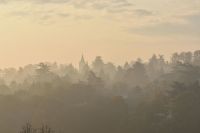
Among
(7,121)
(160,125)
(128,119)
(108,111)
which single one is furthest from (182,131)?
(7,121)

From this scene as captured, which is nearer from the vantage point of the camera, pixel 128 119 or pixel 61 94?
pixel 128 119

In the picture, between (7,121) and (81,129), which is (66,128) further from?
(7,121)

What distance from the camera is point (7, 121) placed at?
336 ft

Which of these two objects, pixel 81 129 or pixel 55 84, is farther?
pixel 55 84

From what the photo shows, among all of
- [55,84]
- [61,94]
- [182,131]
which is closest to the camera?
[182,131]

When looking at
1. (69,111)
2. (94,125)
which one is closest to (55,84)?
(69,111)

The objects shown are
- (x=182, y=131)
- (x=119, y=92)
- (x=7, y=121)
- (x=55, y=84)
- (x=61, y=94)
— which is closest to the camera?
(x=182, y=131)

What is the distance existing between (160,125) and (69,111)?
65.9ft

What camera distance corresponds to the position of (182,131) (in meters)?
93.2

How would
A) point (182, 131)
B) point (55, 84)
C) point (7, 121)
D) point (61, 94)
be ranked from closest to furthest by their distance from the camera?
point (182, 131)
point (7, 121)
point (61, 94)
point (55, 84)

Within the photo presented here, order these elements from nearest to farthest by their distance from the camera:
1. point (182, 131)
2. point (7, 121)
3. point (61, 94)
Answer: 1. point (182, 131)
2. point (7, 121)
3. point (61, 94)

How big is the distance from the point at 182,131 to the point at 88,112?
68.6ft

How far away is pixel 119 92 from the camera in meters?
144

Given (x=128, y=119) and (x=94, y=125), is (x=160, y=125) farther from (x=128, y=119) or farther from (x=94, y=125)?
(x=94, y=125)
